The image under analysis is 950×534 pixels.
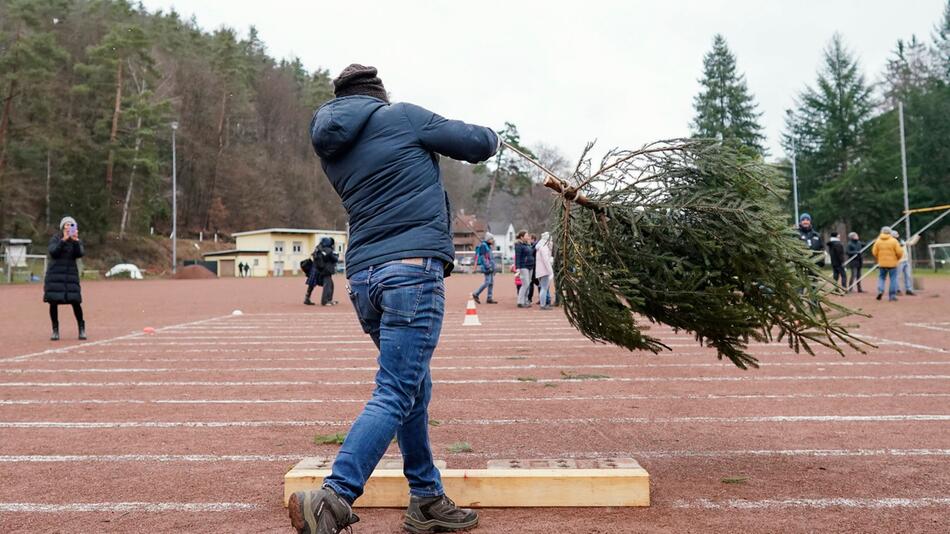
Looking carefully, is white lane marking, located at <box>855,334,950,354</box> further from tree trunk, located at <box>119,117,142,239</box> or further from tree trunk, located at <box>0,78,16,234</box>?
tree trunk, located at <box>119,117,142,239</box>

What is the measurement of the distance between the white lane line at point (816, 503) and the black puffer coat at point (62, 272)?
443 inches

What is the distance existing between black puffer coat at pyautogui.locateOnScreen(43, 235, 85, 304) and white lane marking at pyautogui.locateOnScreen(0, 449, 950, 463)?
26.7 feet

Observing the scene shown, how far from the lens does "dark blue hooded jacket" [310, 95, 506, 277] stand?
359 cm

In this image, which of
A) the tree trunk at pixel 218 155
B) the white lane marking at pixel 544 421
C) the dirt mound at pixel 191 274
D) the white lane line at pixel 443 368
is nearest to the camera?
the white lane marking at pixel 544 421

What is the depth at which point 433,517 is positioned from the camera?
12.4 ft

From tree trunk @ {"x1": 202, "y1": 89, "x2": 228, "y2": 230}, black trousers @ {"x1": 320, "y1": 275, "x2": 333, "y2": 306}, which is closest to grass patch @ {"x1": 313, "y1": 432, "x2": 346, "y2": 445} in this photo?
black trousers @ {"x1": 320, "y1": 275, "x2": 333, "y2": 306}

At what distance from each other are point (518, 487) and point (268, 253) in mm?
67097

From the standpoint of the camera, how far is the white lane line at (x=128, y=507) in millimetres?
4152

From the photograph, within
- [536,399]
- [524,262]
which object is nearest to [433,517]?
[536,399]

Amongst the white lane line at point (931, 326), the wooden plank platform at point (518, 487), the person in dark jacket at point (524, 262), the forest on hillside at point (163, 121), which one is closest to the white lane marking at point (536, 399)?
the wooden plank platform at point (518, 487)

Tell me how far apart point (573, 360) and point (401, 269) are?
23.4 feet

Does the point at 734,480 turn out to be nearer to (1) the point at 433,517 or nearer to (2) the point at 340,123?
(1) the point at 433,517

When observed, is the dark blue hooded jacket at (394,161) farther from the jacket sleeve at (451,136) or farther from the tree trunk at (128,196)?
the tree trunk at (128,196)

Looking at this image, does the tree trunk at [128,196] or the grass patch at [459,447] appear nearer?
the grass patch at [459,447]
